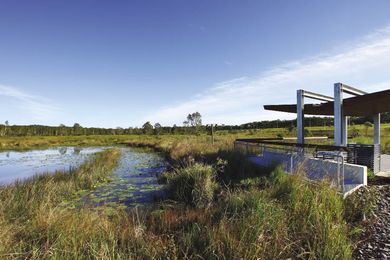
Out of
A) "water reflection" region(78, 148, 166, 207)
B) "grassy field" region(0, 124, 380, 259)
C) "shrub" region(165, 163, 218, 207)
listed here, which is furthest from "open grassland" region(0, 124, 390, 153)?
"grassy field" region(0, 124, 380, 259)

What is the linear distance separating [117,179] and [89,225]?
23.6 ft

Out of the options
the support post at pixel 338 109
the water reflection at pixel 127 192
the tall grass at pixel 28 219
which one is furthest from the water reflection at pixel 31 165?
the support post at pixel 338 109

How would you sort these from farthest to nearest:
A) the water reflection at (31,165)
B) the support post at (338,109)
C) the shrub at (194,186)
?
1. the water reflection at (31,165)
2. the support post at (338,109)
3. the shrub at (194,186)

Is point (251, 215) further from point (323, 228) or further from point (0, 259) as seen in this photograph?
point (0, 259)

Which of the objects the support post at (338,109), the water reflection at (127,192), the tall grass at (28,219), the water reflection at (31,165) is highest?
the support post at (338,109)

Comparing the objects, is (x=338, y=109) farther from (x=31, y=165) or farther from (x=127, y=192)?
(x=31, y=165)

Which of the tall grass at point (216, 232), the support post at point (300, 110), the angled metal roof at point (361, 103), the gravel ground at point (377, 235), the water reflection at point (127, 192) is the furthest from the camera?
the support post at point (300, 110)

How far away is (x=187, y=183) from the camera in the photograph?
6.75 metres

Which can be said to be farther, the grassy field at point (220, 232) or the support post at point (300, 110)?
the support post at point (300, 110)

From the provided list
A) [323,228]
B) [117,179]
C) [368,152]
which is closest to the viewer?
[323,228]

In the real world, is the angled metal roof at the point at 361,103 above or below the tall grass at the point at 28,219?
above

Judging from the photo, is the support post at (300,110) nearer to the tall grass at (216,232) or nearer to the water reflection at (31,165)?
the tall grass at (216,232)

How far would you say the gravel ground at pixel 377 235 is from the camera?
119 inches

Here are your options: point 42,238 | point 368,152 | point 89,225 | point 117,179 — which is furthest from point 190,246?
point 117,179
